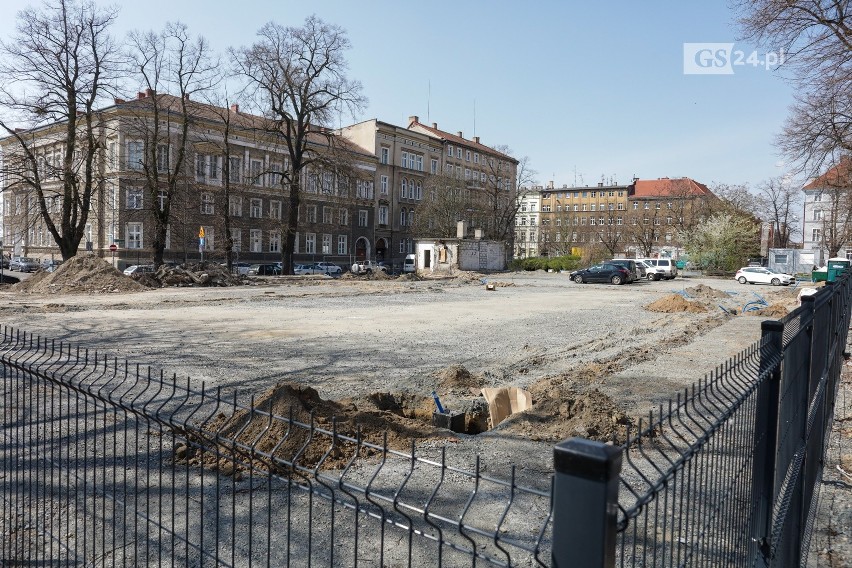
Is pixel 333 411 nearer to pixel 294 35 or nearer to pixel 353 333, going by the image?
pixel 353 333

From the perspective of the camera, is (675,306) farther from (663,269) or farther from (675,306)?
(663,269)

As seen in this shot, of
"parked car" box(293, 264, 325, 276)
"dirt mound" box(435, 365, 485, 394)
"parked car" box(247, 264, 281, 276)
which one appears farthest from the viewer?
"parked car" box(293, 264, 325, 276)

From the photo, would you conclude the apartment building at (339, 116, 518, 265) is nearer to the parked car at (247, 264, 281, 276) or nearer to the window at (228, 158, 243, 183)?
the window at (228, 158, 243, 183)

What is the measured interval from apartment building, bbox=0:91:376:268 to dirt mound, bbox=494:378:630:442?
34.3 meters

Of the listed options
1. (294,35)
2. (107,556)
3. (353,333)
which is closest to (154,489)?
(107,556)

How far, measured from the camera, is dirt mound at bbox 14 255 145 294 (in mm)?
28594

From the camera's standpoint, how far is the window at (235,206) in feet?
188

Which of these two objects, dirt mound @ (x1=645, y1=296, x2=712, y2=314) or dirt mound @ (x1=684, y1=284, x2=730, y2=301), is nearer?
dirt mound @ (x1=645, y1=296, x2=712, y2=314)

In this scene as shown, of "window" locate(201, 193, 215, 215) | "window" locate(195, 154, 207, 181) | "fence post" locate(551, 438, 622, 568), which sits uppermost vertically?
"window" locate(195, 154, 207, 181)

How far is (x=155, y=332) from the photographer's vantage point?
1461 centimetres

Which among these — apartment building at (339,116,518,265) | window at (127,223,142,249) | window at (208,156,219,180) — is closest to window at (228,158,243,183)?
window at (208,156,219,180)

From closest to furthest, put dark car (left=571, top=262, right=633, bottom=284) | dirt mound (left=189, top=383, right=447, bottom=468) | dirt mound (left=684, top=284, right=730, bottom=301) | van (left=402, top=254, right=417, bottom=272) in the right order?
1. dirt mound (left=189, top=383, right=447, bottom=468)
2. dirt mound (left=684, top=284, right=730, bottom=301)
3. dark car (left=571, top=262, right=633, bottom=284)
4. van (left=402, top=254, right=417, bottom=272)

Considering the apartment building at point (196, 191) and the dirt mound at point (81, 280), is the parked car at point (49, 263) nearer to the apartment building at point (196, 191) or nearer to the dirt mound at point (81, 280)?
the apartment building at point (196, 191)

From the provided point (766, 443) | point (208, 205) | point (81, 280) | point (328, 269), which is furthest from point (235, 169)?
point (766, 443)
